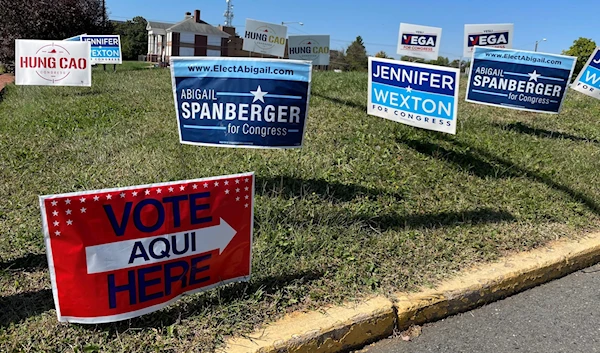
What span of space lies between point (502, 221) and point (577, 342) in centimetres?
152

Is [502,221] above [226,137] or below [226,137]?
below

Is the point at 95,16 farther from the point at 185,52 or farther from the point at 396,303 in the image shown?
the point at 185,52

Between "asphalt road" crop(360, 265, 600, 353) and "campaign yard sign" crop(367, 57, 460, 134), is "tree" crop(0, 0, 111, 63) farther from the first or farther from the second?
"asphalt road" crop(360, 265, 600, 353)

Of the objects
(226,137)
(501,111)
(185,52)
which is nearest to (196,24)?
(185,52)

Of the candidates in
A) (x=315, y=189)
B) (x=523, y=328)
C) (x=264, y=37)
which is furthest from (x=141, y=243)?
(x=264, y=37)

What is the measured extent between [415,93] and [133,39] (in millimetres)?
71350

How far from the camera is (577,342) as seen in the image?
2.89 metres

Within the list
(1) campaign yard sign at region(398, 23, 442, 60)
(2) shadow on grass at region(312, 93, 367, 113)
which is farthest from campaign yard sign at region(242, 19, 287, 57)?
(2) shadow on grass at region(312, 93, 367, 113)

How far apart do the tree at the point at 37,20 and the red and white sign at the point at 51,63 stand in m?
12.6

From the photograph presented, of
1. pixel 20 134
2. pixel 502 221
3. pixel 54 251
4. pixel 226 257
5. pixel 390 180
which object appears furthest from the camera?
pixel 20 134

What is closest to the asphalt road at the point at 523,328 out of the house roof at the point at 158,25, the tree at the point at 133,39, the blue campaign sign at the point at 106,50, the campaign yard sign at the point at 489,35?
the campaign yard sign at the point at 489,35

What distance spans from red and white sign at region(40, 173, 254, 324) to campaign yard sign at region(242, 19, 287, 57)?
9733 mm

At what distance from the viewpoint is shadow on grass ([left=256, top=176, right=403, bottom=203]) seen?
4.30 m

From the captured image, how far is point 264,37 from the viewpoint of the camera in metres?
11.9
